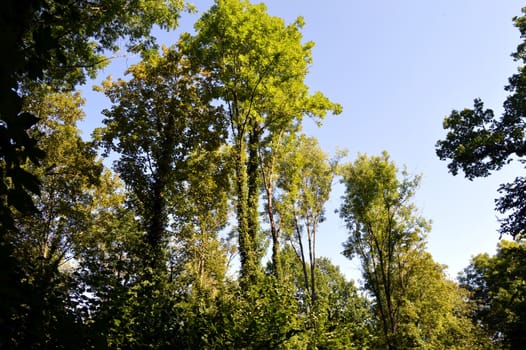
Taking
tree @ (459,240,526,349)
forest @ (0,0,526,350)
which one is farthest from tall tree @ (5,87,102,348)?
tree @ (459,240,526,349)

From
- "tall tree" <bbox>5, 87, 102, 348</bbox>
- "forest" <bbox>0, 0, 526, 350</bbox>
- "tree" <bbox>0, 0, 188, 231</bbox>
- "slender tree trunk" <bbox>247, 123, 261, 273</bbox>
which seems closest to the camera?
"tree" <bbox>0, 0, 188, 231</bbox>

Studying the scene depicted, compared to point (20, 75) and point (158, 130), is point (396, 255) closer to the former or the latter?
point (158, 130)

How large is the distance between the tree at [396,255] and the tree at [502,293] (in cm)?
239

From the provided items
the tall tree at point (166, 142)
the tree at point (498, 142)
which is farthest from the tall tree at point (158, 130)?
the tree at point (498, 142)

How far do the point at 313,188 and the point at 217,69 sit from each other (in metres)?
12.3

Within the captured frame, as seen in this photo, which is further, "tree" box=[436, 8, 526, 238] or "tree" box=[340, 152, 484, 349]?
"tree" box=[340, 152, 484, 349]

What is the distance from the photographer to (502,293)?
84.3ft

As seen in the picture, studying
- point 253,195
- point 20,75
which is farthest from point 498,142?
point 20,75

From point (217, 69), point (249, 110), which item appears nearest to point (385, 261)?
point (249, 110)

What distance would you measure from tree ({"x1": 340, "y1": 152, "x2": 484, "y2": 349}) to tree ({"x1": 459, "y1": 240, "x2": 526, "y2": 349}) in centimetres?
239

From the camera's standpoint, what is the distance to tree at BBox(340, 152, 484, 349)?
81.3 feet

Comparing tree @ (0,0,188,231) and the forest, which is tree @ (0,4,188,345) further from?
the forest

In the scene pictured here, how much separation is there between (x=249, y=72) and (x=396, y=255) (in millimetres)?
19401

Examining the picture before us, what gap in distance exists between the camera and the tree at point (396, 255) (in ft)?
81.3
